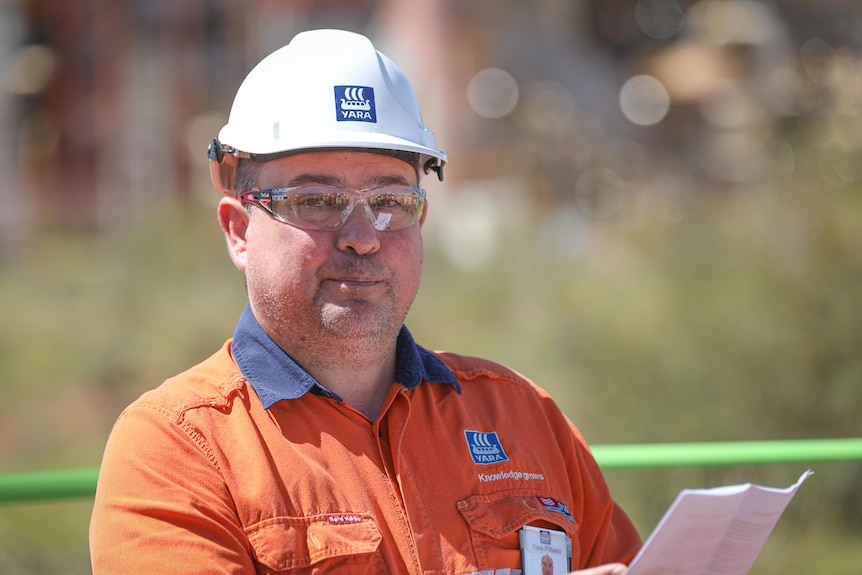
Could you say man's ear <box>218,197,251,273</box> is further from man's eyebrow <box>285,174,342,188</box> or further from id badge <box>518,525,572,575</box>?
id badge <box>518,525,572,575</box>

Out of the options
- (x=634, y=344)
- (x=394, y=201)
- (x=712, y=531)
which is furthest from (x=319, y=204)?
(x=634, y=344)

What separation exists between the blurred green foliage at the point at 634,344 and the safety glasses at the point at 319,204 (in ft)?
12.9

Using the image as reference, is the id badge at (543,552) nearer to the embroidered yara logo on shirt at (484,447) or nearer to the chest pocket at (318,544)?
the embroidered yara logo on shirt at (484,447)

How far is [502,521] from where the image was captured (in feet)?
6.98

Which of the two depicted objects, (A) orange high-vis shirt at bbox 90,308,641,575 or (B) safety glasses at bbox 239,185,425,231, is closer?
(A) orange high-vis shirt at bbox 90,308,641,575

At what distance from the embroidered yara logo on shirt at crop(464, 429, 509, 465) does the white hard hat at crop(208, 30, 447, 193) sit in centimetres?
63

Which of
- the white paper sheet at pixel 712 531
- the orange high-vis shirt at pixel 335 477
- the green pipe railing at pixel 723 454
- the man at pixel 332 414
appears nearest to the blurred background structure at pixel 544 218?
the green pipe railing at pixel 723 454

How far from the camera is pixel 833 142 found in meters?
7.21

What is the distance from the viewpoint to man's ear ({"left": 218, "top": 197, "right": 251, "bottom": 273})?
7.47ft

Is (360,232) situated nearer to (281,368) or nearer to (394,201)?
(394,201)

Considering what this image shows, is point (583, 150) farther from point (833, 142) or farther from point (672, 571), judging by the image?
point (672, 571)

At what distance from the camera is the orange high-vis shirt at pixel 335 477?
1842mm

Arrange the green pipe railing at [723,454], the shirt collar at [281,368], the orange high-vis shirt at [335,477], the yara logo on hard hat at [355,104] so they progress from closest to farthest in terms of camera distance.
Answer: the orange high-vis shirt at [335,477] → the shirt collar at [281,368] → the yara logo on hard hat at [355,104] → the green pipe railing at [723,454]

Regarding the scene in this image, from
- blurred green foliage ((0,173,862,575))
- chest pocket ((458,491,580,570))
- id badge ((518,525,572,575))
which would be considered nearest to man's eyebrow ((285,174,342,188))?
chest pocket ((458,491,580,570))
